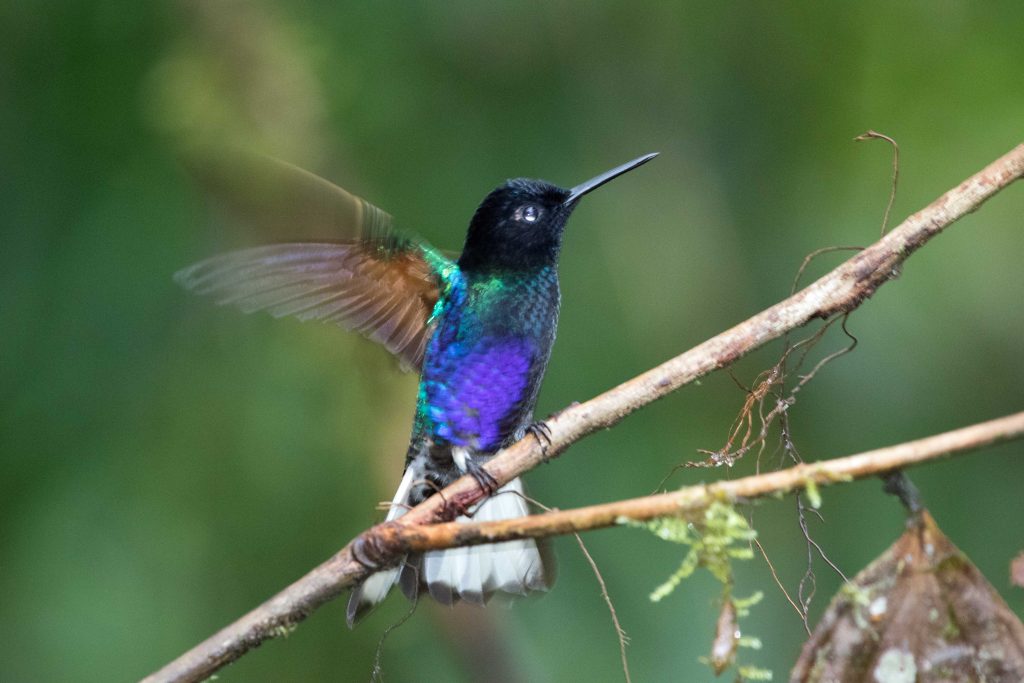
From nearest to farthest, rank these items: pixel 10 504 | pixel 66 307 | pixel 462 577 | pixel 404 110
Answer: pixel 462 577
pixel 10 504
pixel 66 307
pixel 404 110

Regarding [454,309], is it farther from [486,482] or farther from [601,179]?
[486,482]

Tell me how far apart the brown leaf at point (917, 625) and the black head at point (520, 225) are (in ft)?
6.14

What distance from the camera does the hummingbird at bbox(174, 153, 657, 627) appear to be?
2.88 metres

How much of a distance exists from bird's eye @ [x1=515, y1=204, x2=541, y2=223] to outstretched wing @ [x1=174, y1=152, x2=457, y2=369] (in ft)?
0.82

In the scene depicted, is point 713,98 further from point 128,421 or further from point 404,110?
point 128,421

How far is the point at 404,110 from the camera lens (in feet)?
12.1

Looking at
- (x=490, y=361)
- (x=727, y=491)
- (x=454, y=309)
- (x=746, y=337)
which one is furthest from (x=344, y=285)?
(x=727, y=491)

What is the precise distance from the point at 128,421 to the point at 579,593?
4.90ft

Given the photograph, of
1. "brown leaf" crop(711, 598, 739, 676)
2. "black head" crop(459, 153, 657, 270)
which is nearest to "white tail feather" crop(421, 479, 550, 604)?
"black head" crop(459, 153, 657, 270)

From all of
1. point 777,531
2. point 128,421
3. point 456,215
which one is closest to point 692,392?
point 777,531

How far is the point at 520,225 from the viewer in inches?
121

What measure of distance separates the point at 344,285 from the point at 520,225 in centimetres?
52

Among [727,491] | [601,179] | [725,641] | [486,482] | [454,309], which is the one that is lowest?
[725,641]

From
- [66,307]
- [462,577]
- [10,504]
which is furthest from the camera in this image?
[66,307]
